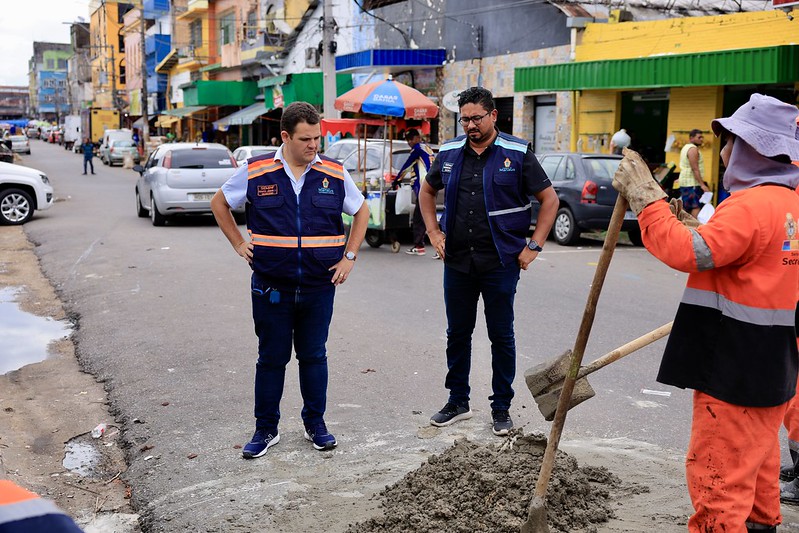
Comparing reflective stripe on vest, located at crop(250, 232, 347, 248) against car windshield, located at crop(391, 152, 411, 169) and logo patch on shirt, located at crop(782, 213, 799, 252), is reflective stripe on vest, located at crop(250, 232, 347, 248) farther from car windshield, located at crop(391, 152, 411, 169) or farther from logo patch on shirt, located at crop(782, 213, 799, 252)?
car windshield, located at crop(391, 152, 411, 169)

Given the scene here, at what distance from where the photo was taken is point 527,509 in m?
3.90

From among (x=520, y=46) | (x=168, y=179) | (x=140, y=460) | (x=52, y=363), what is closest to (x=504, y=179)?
(x=140, y=460)

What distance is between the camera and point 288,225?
16.0ft

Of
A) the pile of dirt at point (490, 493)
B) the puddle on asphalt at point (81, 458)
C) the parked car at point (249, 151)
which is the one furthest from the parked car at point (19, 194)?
the pile of dirt at point (490, 493)

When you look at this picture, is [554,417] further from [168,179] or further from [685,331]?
[168,179]

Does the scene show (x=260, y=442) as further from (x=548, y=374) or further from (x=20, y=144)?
(x=20, y=144)

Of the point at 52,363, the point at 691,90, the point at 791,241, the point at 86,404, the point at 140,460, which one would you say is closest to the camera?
the point at 791,241

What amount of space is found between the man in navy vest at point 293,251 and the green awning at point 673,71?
40.8ft

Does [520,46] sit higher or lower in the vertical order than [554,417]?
higher

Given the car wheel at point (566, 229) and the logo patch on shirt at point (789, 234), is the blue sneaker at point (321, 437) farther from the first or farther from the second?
the car wheel at point (566, 229)

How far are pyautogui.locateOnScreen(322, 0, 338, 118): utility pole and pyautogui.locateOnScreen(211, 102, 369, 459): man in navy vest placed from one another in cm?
1807

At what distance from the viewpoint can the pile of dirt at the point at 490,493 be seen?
3.89 m

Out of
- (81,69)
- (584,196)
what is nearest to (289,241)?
(584,196)

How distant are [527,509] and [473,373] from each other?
9.54ft
